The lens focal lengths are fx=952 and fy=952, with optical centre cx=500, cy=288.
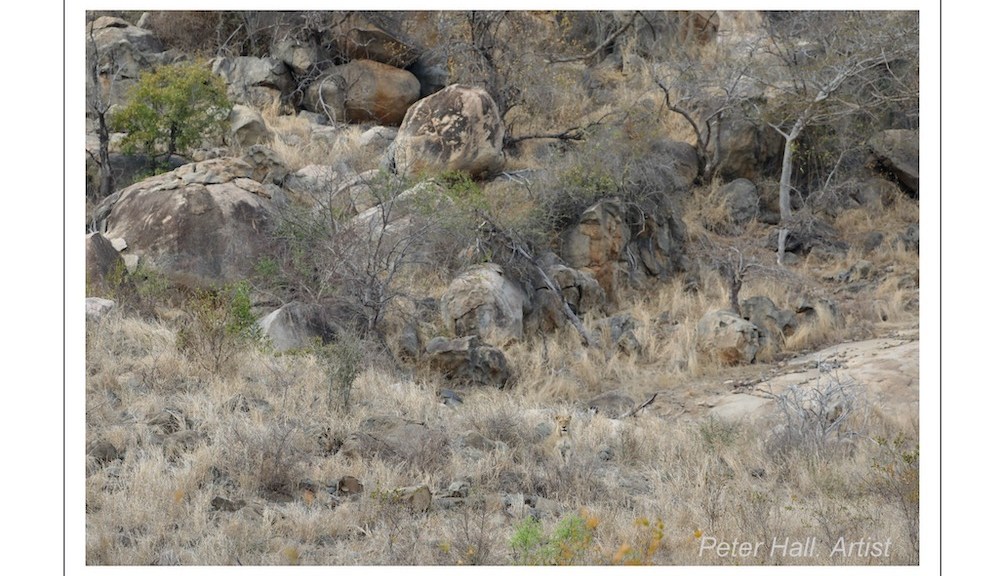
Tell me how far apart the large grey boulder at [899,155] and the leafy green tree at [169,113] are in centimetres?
992

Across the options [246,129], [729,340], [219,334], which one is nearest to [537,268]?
[729,340]

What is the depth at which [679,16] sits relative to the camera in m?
18.8

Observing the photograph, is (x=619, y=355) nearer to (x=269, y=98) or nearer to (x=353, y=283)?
(x=353, y=283)

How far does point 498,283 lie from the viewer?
976 centimetres

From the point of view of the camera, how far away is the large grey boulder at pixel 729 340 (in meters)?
9.22

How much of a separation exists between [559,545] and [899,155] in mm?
12938

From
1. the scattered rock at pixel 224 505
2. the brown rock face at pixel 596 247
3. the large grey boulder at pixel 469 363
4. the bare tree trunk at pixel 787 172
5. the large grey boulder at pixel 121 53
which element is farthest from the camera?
the large grey boulder at pixel 121 53

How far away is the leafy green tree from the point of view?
12203 mm

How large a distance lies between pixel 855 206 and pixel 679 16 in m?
6.10

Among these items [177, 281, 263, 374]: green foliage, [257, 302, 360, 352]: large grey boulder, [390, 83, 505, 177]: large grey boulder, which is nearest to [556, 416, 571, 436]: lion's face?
[177, 281, 263, 374]: green foliage

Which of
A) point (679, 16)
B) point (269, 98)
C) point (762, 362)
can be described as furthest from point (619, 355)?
point (679, 16)

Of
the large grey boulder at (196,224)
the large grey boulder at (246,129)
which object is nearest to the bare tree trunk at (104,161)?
the large grey boulder at (196,224)

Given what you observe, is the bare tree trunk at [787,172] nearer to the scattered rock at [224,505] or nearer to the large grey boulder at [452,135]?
the large grey boulder at [452,135]

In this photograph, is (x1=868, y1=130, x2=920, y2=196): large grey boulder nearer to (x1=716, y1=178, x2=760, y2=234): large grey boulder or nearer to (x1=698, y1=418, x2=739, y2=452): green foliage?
(x1=716, y1=178, x2=760, y2=234): large grey boulder
